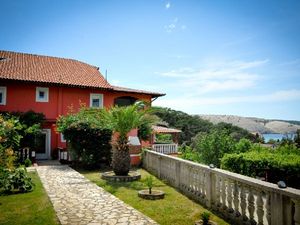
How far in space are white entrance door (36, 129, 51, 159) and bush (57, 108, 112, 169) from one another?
19.3ft

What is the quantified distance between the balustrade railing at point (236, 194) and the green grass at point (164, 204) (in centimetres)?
33

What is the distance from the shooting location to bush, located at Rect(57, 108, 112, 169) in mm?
15305

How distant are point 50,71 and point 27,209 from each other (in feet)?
57.6

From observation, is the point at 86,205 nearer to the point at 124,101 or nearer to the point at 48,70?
the point at 48,70

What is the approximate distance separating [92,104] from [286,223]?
20107 millimetres

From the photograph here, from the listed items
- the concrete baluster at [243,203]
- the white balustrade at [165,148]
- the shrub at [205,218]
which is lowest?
the white balustrade at [165,148]

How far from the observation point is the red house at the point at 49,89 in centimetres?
2033

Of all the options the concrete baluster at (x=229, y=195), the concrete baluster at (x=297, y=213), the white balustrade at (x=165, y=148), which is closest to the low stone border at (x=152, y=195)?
the concrete baluster at (x=229, y=195)

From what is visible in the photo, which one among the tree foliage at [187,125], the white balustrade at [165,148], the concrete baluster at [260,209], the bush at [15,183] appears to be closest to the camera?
the concrete baluster at [260,209]

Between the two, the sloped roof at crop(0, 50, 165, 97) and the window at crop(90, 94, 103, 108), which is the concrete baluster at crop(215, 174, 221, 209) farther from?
the window at crop(90, 94, 103, 108)

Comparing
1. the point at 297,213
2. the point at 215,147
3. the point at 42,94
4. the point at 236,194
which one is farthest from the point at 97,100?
the point at 297,213

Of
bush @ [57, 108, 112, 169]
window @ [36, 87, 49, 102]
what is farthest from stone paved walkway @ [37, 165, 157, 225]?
window @ [36, 87, 49, 102]

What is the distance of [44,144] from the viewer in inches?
836

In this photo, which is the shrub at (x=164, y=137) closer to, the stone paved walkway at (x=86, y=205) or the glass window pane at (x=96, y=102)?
the glass window pane at (x=96, y=102)
